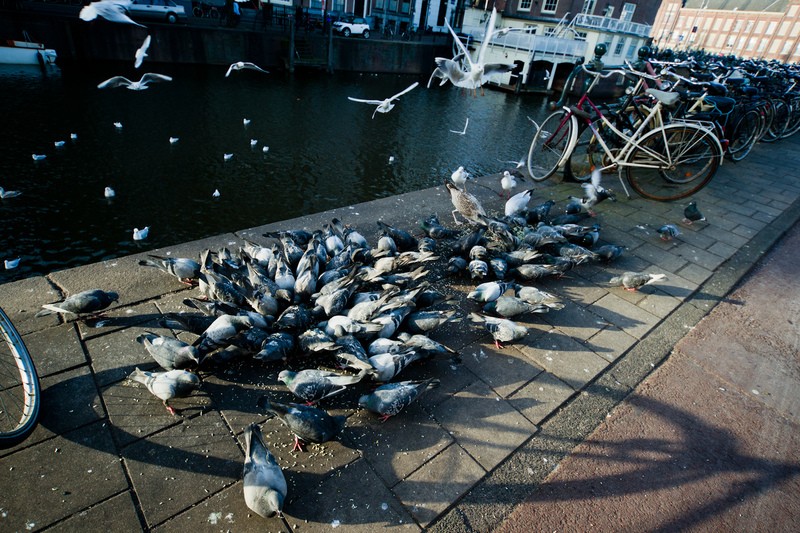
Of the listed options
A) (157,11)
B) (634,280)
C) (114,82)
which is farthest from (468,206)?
(157,11)

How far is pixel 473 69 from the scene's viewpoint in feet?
22.2

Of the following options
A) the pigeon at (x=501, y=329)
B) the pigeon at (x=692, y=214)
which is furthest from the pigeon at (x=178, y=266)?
the pigeon at (x=692, y=214)

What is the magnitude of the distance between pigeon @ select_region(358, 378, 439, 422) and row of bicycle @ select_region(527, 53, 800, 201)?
18.3 feet

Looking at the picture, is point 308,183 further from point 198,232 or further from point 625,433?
point 625,433

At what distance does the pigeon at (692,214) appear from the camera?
20.1ft

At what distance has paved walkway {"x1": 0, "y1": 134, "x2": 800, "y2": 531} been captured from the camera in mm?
2189

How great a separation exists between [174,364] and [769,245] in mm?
7732

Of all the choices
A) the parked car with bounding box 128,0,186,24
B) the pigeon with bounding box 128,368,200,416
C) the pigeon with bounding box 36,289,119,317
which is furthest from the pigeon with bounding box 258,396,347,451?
the parked car with bounding box 128,0,186,24

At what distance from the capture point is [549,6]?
107 feet

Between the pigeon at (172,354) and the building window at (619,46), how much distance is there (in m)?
38.0

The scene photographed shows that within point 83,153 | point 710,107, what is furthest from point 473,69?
point 83,153

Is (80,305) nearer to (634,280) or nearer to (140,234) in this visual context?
(140,234)

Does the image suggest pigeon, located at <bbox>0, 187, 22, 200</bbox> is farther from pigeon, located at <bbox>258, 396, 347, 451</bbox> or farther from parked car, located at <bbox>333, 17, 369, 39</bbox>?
parked car, located at <bbox>333, 17, 369, 39</bbox>

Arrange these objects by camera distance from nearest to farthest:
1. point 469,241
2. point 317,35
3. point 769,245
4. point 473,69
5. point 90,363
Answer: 1. point 90,363
2. point 469,241
3. point 769,245
4. point 473,69
5. point 317,35
